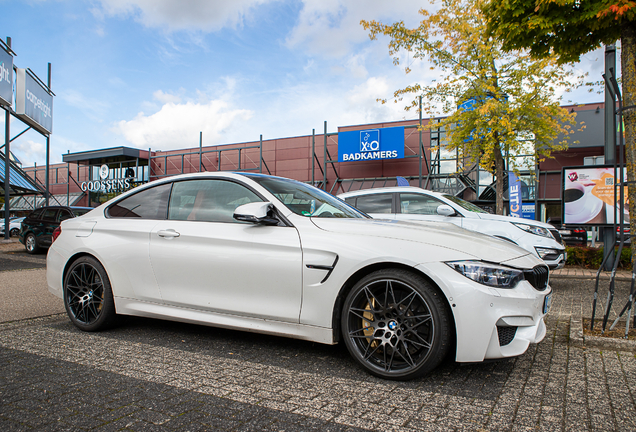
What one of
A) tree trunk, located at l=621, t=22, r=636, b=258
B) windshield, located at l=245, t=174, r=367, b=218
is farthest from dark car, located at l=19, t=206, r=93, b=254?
tree trunk, located at l=621, t=22, r=636, b=258

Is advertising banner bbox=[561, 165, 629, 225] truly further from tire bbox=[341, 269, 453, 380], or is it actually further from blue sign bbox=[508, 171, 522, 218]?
tire bbox=[341, 269, 453, 380]

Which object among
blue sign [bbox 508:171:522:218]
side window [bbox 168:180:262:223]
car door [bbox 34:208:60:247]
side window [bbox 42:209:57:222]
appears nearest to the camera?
side window [bbox 168:180:262:223]

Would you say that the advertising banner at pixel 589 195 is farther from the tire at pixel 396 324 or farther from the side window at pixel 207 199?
the side window at pixel 207 199

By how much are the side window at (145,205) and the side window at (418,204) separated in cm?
487

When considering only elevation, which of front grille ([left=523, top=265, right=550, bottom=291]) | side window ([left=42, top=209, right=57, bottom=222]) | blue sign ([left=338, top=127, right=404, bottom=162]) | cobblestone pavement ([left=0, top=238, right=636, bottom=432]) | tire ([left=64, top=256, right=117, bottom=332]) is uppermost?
blue sign ([left=338, top=127, right=404, bottom=162])

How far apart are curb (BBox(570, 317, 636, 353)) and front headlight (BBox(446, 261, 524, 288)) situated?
1.48m

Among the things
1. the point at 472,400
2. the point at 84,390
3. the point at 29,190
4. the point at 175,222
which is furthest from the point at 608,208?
the point at 29,190

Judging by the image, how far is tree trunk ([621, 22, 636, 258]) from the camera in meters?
4.08

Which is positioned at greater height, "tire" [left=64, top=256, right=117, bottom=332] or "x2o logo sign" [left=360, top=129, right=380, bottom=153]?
"x2o logo sign" [left=360, top=129, right=380, bottom=153]

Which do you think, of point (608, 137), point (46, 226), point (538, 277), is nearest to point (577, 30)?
point (538, 277)

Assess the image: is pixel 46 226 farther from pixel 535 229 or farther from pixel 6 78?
pixel 535 229

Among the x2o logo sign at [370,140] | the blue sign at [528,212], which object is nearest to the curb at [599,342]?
the blue sign at [528,212]

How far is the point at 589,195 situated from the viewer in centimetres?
999

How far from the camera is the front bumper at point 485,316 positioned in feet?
9.07
